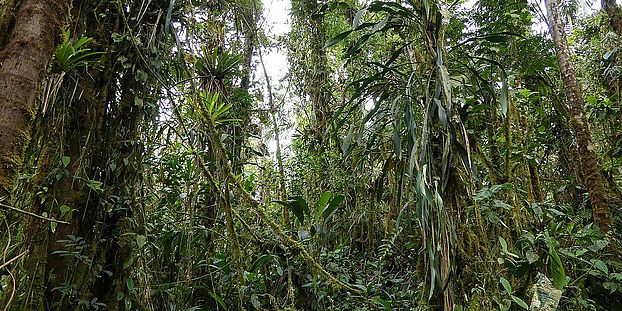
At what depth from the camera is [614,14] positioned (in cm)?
393

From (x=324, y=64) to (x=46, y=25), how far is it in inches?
159

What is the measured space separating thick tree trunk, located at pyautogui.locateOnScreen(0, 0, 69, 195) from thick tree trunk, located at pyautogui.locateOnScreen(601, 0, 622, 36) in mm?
4430

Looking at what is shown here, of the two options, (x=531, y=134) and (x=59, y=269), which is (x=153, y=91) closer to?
(x=59, y=269)

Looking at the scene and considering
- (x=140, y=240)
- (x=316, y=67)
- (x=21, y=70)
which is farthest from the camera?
(x=316, y=67)

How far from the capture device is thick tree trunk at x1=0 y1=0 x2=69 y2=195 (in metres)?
1.30

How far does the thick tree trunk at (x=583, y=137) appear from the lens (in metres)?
2.82

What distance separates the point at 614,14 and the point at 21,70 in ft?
15.2

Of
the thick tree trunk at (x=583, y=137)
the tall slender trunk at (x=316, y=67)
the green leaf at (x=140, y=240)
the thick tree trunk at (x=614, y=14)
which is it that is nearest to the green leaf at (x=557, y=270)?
the thick tree trunk at (x=583, y=137)

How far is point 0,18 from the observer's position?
1.42 m

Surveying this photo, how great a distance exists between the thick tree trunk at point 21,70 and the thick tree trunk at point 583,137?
3.17 meters

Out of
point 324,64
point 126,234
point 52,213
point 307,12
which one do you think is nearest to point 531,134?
point 324,64

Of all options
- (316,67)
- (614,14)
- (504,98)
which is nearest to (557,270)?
(504,98)

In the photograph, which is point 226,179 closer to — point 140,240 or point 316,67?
point 140,240

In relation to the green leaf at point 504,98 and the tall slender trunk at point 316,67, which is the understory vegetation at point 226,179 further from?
the tall slender trunk at point 316,67
